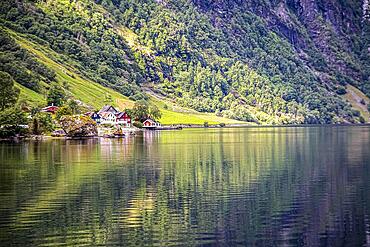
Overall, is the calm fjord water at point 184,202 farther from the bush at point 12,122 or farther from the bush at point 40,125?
the bush at point 40,125

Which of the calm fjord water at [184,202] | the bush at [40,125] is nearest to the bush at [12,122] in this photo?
the bush at [40,125]

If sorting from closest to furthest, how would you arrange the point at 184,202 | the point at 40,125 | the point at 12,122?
the point at 184,202
the point at 12,122
the point at 40,125

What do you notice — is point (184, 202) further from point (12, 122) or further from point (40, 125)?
point (40, 125)

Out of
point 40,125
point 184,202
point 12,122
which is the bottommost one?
point 184,202

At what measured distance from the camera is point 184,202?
66375 mm

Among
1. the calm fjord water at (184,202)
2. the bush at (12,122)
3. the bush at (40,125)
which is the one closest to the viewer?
the calm fjord water at (184,202)

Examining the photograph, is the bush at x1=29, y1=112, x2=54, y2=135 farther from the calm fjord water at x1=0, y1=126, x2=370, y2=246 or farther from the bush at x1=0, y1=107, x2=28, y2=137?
the calm fjord water at x1=0, y1=126, x2=370, y2=246

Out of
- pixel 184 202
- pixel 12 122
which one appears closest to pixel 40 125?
pixel 12 122

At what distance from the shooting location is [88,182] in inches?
3177

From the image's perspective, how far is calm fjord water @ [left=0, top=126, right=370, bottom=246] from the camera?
5072 centimetres

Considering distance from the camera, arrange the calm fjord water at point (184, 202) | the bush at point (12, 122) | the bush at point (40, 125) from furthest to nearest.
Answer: the bush at point (40, 125), the bush at point (12, 122), the calm fjord water at point (184, 202)

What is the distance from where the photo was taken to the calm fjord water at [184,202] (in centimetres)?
5072

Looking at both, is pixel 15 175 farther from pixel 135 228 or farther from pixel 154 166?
pixel 135 228

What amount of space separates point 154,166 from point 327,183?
102ft
